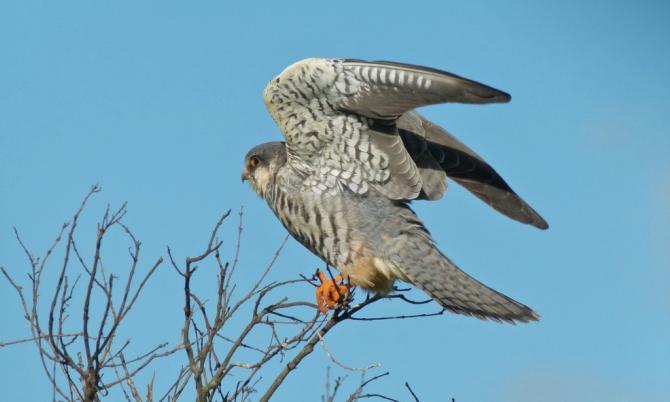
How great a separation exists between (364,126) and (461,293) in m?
1.13

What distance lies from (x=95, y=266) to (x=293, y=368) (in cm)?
104

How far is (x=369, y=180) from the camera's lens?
5.18m

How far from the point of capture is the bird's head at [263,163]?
5.62m

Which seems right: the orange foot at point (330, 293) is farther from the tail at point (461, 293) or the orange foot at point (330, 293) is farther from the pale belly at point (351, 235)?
the tail at point (461, 293)

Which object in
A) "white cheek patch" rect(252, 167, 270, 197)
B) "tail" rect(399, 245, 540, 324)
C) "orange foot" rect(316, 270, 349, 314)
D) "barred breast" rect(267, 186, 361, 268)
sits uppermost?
"white cheek patch" rect(252, 167, 270, 197)

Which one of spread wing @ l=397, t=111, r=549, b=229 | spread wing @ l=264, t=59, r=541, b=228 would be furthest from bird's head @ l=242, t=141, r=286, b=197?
spread wing @ l=397, t=111, r=549, b=229

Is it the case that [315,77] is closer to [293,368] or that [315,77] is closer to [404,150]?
[404,150]

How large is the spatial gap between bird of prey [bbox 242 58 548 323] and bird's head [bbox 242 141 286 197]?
2 cm

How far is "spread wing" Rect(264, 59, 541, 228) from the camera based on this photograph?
14.4 ft

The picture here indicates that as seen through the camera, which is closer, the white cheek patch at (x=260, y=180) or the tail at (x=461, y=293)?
the tail at (x=461, y=293)

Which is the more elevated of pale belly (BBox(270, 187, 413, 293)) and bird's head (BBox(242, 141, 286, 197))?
bird's head (BBox(242, 141, 286, 197))

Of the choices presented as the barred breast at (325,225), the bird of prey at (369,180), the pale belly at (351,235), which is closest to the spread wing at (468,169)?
the bird of prey at (369,180)

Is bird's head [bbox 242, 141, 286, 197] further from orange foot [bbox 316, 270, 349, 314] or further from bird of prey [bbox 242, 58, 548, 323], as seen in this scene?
orange foot [bbox 316, 270, 349, 314]

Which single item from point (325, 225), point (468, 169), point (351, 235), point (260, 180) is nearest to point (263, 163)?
point (260, 180)
